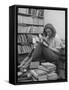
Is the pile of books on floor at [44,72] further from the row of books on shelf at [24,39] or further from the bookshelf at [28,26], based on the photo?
the row of books on shelf at [24,39]

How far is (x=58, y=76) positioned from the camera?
8625 millimetres

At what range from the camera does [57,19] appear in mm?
8570

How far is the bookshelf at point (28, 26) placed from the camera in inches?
318

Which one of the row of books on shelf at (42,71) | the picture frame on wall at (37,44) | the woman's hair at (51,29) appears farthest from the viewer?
the woman's hair at (51,29)

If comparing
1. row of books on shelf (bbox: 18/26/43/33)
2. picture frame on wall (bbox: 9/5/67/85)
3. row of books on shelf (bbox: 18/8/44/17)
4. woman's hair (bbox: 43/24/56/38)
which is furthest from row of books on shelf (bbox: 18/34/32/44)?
row of books on shelf (bbox: 18/8/44/17)

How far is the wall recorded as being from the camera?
332 inches

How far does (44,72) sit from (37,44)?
0.73 metres

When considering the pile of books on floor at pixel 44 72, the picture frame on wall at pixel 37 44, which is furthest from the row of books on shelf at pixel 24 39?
the pile of books on floor at pixel 44 72

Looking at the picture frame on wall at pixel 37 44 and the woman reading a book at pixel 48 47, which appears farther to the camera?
the woman reading a book at pixel 48 47

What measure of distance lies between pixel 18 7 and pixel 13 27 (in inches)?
19.2

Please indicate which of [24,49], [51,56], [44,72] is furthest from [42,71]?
[24,49]

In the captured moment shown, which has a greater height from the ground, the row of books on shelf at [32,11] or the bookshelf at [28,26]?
the row of books on shelf at [32,11]

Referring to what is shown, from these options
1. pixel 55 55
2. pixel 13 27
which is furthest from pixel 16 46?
pixel 55 55

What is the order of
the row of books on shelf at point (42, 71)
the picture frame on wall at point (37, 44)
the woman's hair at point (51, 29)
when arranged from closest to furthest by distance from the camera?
the picture frame on wall at point (37, 44)
the row of books on shelf at point (42, 71)
the woman's hair at point (51, 29)
